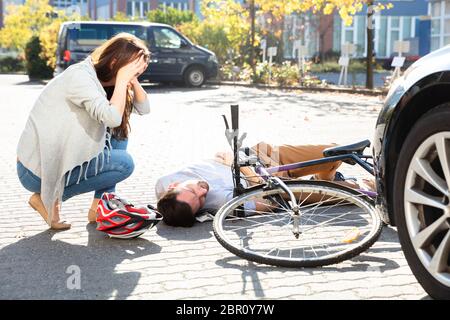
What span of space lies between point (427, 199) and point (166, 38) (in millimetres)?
21118

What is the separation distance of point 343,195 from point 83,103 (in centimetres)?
178

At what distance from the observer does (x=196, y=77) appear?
24.4 meters

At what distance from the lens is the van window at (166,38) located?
23.9 meters

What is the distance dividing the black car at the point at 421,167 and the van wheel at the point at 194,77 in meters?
20.6

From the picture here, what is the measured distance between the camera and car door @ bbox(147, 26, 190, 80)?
2367 centimetres

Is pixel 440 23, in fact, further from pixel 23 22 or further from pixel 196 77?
pixel 23 22

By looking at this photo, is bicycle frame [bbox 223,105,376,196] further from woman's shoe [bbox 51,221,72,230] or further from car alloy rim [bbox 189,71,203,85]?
car alloy rim [bbox 189,71,203,85]

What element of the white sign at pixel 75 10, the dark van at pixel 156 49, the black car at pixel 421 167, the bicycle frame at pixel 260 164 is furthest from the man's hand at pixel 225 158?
the white sign at pixel 75 10

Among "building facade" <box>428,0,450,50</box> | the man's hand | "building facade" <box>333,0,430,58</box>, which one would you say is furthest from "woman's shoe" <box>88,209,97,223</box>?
"building facade" <box>333,0,430,58</box>

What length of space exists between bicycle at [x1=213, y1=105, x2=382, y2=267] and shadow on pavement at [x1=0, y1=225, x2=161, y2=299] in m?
0.58

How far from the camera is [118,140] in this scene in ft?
18.4

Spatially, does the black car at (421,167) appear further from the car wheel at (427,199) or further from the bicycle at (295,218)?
the bicycle at (295,218)

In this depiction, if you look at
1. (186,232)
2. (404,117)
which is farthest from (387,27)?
(404,117)
